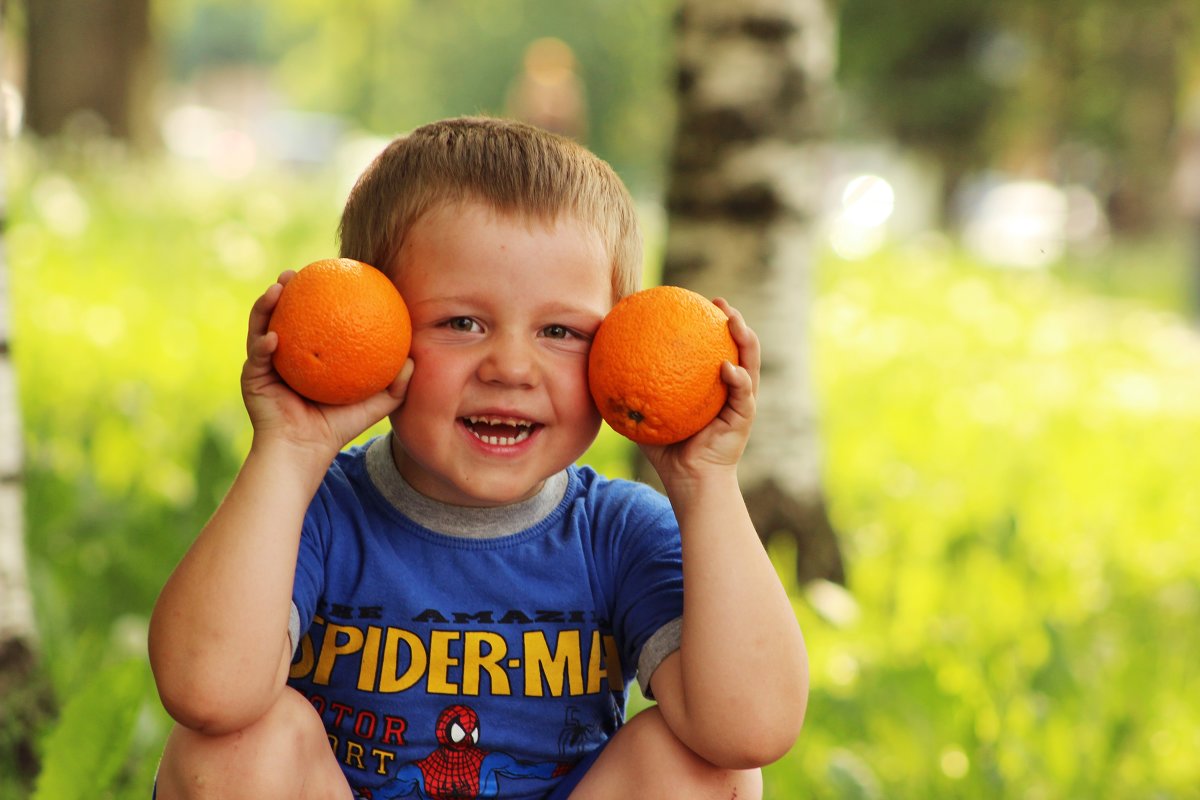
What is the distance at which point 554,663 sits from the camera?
6.88ft

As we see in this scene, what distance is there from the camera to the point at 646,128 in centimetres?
A: 3569

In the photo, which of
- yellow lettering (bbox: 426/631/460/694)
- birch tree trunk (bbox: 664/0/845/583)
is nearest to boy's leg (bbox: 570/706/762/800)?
yellow lettering (bbox: 426/631/460/694)

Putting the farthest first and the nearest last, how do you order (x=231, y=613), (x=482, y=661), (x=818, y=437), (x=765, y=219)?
(x=818, y=437) → (x=765, y=219) → (x=482, y=661) → (x=231, y=613)

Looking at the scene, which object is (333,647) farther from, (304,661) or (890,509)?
(890,509)

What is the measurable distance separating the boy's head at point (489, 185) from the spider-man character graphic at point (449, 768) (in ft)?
2.27

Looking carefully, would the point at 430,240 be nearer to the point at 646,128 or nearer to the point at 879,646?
the point at 879,646

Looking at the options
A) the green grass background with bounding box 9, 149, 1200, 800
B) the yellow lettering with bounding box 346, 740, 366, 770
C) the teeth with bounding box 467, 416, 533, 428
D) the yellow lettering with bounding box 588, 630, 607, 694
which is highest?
the teeth with bounding box 467, 416, 533, 428

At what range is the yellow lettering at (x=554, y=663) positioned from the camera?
6.83 feet

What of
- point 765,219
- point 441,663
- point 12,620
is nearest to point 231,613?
point 441,663

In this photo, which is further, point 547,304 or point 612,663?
point 612,663

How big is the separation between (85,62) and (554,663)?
1212 cm

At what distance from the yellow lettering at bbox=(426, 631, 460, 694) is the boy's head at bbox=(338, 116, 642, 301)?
1.87 feet

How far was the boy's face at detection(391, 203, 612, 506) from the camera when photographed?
6.57 ft

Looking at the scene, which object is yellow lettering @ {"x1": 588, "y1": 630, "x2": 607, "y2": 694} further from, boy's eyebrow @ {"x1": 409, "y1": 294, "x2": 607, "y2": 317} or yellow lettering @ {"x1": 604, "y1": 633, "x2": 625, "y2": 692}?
boy's eyebrow @ {"x1": 409, "y1": 294, "x2": 607, "y2": 317}
